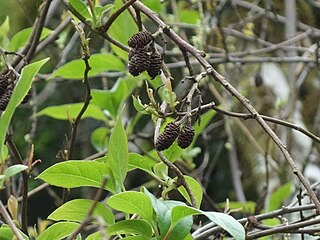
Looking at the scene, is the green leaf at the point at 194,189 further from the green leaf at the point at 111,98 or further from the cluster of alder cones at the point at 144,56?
the green leaf at the point at 111,98

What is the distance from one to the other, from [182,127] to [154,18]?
14cm

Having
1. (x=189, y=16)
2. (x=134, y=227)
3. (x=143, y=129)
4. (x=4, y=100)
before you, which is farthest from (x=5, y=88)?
(x=143, y=129)

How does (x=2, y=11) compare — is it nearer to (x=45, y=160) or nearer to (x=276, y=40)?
(x=45, y=160)

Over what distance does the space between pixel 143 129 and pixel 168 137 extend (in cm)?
160

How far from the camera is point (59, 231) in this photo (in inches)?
24.9

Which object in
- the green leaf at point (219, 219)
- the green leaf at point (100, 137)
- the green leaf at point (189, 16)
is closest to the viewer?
the green leaf at point (219, 219)

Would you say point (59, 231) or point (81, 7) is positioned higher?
point (81, 7)

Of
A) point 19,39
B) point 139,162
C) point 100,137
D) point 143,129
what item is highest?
point 19,39

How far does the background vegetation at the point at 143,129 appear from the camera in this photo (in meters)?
0.62

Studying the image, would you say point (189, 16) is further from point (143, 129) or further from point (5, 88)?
point (5, 88)

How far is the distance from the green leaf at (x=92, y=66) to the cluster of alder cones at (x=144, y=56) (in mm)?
358

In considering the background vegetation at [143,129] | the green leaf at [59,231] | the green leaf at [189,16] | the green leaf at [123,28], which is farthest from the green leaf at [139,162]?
the green leaf at [189,16]

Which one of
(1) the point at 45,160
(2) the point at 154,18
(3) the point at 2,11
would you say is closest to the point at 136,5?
(2) the point at 154,18

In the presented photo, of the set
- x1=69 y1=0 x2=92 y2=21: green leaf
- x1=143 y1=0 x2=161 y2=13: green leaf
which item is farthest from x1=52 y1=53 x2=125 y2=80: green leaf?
x1=69 y1=0 x2=92 y2=21: green leaf
